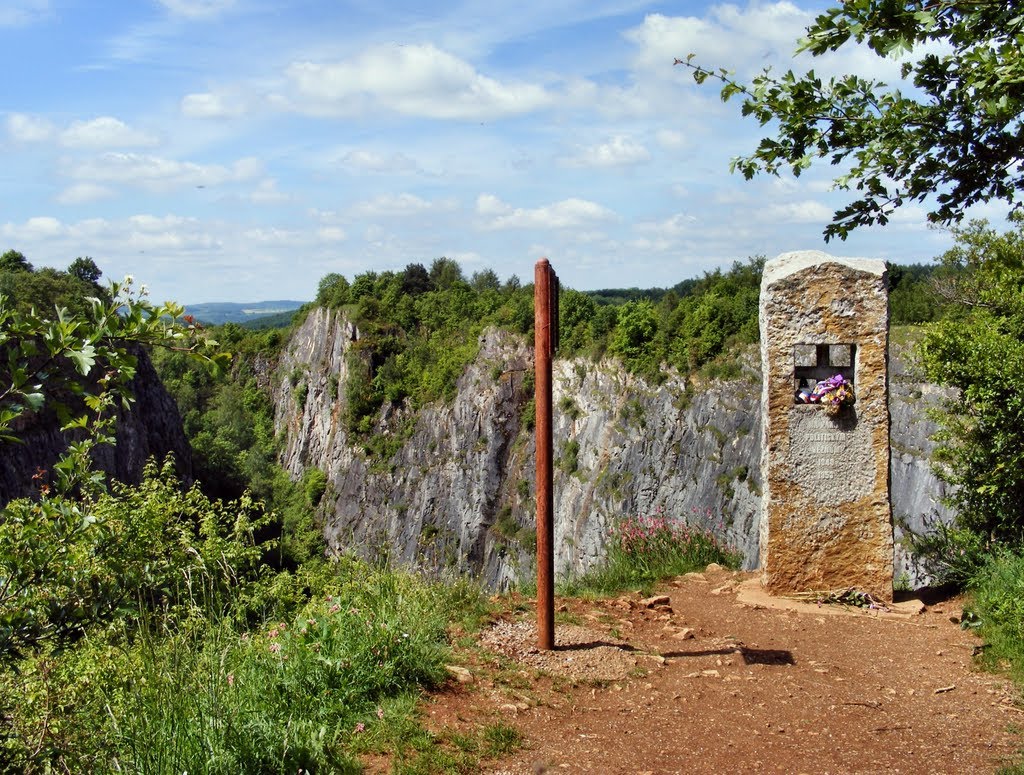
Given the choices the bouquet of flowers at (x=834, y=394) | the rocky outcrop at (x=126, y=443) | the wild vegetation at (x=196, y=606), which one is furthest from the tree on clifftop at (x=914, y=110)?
the rocky outcrop at (x=126, y=443)

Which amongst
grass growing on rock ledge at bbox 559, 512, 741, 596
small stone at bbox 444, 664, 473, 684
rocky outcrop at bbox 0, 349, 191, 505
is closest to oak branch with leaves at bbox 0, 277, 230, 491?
small stone at bbox 444, 664, 473, 684

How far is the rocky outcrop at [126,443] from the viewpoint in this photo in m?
26.6

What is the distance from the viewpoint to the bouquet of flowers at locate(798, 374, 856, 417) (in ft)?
25.0

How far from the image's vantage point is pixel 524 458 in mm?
38250

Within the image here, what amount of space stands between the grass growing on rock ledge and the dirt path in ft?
3.12

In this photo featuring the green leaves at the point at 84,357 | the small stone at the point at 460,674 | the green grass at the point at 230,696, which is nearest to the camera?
the green leaves at the point at 84,357

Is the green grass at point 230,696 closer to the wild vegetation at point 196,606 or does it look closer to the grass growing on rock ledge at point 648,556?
the wild vegetation at point 196,606

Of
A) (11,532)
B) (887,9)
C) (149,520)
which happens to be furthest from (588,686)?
(149,520)

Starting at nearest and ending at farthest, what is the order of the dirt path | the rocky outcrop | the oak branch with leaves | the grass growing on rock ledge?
the oak branch with leaves
the dirt path
the grass growing on rock ledge
the rocky outcrop

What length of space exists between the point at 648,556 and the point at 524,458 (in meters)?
29.0

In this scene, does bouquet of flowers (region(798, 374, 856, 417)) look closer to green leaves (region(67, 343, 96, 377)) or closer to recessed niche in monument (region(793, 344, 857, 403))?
recessed niche in monument (region(793, 344, 857, 403))

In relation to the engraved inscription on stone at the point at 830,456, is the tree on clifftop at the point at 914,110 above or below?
above

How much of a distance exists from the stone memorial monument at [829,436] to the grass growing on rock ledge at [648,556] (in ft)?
4.48

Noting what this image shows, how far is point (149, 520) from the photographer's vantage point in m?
8.29
